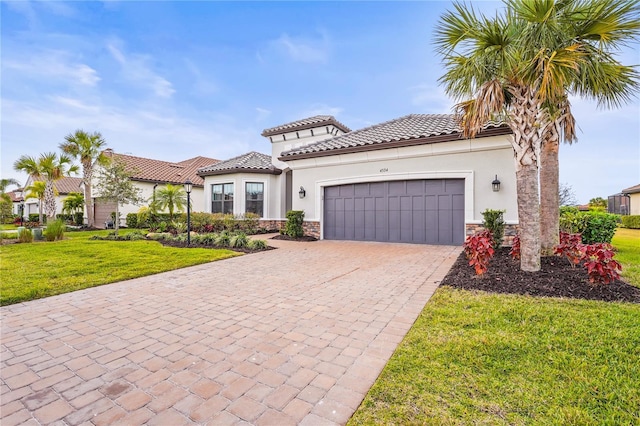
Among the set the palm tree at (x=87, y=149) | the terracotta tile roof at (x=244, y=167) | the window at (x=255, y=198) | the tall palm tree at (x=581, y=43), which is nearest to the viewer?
the tall palm tree at (x=581, y=43)

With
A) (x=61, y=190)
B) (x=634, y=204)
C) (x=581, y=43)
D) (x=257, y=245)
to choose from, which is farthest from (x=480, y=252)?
(x=61, y=190)

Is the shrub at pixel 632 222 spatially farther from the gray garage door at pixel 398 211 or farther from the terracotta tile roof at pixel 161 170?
the terracotta tile roof at pixel 161 170

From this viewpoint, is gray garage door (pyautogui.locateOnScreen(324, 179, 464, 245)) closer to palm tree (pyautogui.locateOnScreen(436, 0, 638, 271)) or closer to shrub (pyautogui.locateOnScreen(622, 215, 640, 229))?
palm tree (pyautogui.locateOnScreen(436, 0, 638, 271))

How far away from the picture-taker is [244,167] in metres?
16.2

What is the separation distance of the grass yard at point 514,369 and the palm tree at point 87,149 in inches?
866

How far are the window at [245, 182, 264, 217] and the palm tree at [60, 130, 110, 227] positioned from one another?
1027 cm

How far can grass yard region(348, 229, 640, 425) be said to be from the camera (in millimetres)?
2062

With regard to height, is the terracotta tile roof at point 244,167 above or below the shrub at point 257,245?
above

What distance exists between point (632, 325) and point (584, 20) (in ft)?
17.0

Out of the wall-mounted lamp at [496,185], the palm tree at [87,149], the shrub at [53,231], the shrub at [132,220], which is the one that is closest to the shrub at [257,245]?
the wall-mounted lamp at [496,185]

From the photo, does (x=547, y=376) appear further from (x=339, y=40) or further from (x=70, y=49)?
(x=70, y=49)

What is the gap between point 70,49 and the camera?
10195mm

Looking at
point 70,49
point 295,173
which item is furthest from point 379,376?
point 70,49

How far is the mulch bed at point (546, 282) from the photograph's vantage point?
14.9 ft
